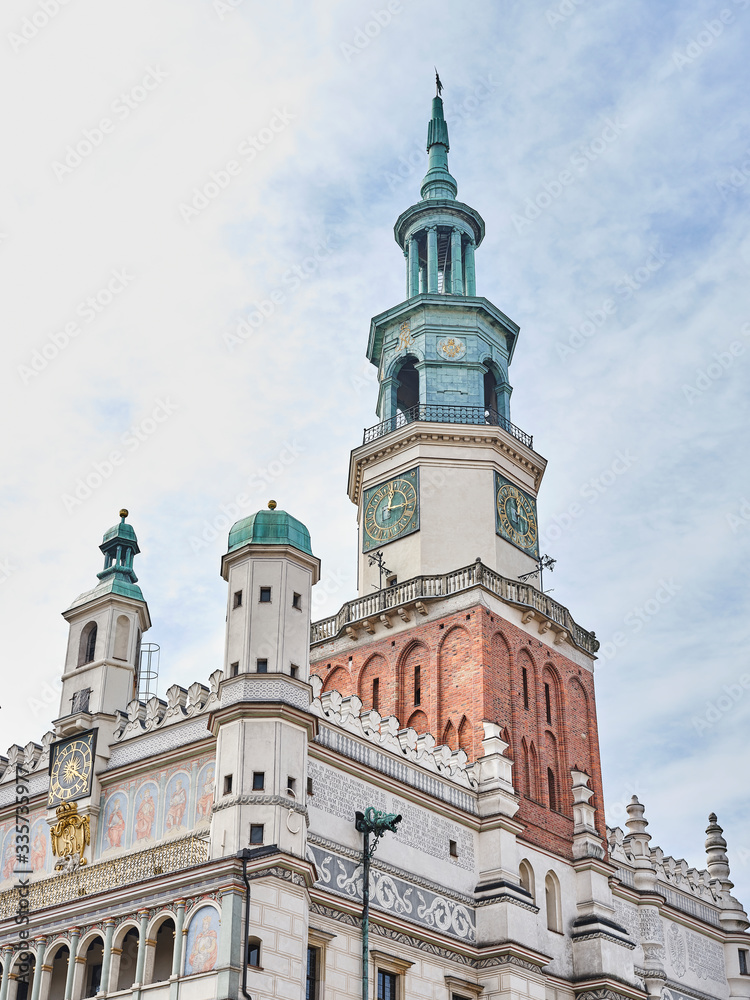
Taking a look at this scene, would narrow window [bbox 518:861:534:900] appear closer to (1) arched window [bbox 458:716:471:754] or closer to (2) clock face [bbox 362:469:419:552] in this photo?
(1) arched window [bbox 458:716:471:754]

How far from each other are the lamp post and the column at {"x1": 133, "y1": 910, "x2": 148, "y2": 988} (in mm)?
6401

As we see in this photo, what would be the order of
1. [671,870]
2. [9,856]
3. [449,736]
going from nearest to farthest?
[9,856] < [449,736] < [671,870]

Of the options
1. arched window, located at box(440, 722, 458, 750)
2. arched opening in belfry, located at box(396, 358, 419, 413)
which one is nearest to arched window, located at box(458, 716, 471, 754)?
arched window, located at box(440, 722, 458, 750)

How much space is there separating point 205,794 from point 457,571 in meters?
16.0

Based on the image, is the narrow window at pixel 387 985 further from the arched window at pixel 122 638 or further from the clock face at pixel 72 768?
the arched window at pixel 122 638

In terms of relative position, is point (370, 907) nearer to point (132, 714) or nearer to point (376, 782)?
point (376, 782)

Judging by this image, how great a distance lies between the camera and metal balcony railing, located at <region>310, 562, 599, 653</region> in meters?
49.2

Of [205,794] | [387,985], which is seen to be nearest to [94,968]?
[205,794]

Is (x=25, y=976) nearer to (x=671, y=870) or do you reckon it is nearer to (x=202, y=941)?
(x=202, y=941)

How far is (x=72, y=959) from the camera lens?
113ft

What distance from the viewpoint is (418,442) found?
54156mm

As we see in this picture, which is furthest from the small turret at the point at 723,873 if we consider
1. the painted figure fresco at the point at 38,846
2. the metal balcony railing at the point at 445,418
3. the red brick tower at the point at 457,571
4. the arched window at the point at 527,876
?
the painted figure fresco at the point at 38,846

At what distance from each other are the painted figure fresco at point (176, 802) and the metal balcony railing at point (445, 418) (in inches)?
848

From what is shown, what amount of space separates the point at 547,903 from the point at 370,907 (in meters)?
9.53
